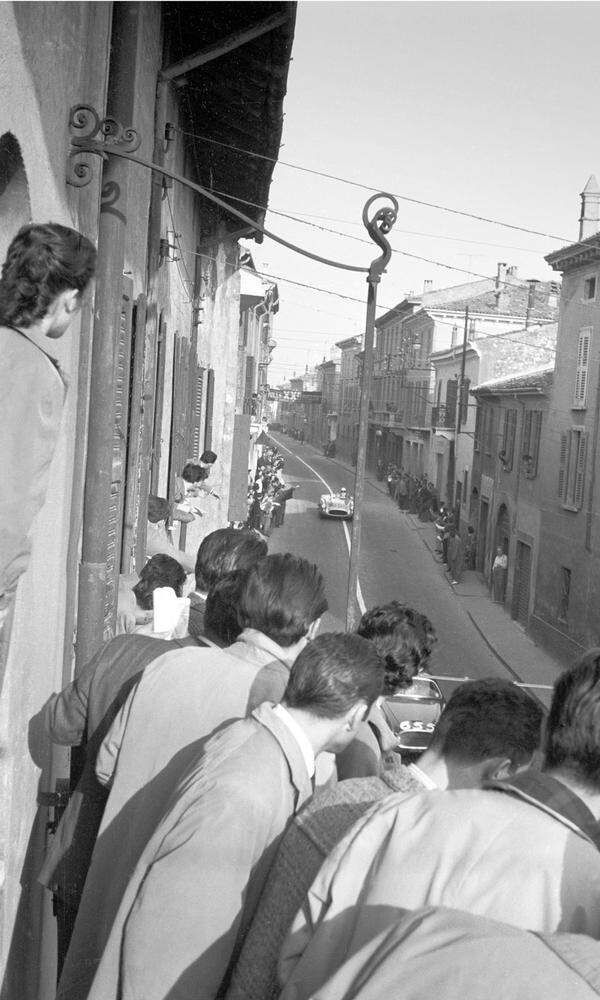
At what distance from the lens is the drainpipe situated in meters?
4.88

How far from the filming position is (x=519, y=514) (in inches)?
1155

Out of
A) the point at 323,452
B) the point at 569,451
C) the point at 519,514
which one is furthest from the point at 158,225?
the point at 323,452

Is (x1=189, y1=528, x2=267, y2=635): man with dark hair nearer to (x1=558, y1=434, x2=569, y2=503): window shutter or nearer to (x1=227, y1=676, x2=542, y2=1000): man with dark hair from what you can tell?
(x1=227, y1=676, x2=542, y2=1000): man with dark hair

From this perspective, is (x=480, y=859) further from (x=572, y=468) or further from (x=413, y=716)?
(x=572, y=468)

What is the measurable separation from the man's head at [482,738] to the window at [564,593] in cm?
2213

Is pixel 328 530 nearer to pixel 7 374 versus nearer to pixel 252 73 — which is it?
pixel 252 73

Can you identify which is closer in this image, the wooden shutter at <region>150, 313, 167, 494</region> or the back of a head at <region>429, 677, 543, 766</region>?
the back of a head at <region>429, 677, 543, 766</region>

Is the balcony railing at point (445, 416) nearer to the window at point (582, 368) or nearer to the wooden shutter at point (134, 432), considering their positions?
the window at point (582, 368)

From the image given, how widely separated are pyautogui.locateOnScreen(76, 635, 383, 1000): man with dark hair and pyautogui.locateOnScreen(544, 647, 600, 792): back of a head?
1.72 ft

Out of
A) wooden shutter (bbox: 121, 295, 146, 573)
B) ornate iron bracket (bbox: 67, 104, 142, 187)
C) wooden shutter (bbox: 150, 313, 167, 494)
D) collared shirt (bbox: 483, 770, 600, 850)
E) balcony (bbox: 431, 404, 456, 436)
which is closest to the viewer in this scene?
collared shirt (bbox: 483, 770, 600, 850)

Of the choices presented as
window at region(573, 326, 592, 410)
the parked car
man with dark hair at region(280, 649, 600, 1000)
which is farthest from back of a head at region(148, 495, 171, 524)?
window at region(573, 326, 592, 410)

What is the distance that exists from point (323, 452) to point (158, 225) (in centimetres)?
7825

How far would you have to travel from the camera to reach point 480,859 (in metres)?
1.65

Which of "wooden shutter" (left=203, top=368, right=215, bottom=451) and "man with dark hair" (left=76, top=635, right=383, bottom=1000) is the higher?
"wooden shutter" (left=203, top=368, right=215, bottom=451)
